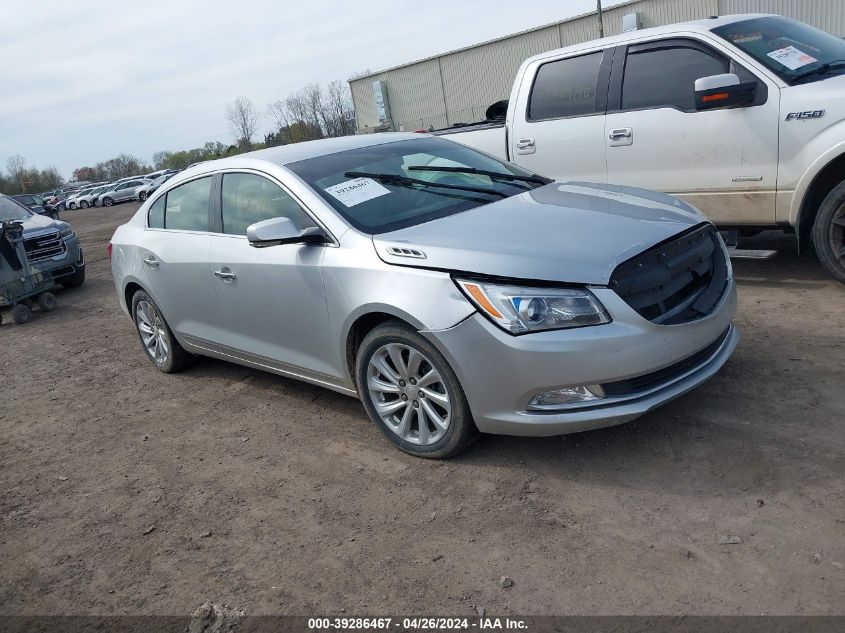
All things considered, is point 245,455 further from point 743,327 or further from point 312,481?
point 743,327

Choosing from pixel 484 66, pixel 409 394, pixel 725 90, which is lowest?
pixel 409 394

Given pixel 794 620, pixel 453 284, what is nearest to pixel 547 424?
pixel 453 284

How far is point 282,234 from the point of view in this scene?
13.5 feet

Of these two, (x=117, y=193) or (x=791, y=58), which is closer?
Answer: (x=791, y=58)

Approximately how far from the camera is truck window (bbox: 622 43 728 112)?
602 cm

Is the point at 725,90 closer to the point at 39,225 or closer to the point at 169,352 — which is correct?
the point at 169,352

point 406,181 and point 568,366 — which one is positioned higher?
point 406,181

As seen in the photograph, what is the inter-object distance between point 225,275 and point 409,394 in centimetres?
168

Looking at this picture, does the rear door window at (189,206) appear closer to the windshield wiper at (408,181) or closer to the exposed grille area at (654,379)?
the windshield wiper at (408,181)

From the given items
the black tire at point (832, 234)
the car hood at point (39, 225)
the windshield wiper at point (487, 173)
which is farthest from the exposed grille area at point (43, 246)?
the black tire at point (832, 234)

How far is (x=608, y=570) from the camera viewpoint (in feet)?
9.51

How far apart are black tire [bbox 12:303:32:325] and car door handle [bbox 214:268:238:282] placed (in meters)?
5.97

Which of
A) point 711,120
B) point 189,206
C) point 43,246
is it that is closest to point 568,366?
point 189,206

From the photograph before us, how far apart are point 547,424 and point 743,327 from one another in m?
2.38
